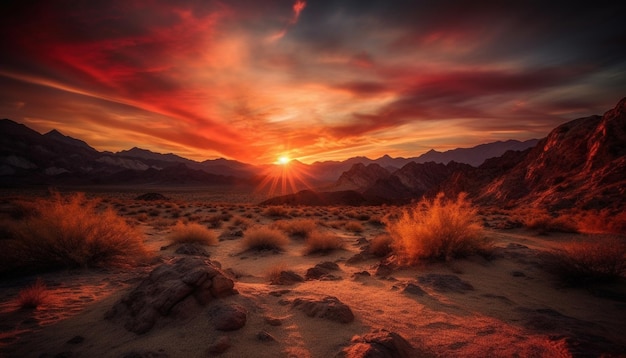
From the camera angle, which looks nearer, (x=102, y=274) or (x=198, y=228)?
(x=102, y=274)

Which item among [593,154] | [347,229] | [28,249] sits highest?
[593,154]

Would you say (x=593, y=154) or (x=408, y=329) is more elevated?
(x=593, y=154)

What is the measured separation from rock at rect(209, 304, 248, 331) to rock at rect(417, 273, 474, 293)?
3394 mm

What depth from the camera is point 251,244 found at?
982 centimetres

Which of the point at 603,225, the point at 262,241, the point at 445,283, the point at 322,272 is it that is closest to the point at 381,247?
the point at 322,272

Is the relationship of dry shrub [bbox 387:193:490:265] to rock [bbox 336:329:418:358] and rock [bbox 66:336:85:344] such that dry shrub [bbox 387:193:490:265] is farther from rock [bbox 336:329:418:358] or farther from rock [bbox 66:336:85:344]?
rock [bbox 66:336:85:344]

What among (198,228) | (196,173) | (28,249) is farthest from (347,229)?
(196,173)

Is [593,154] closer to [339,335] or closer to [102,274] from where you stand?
[339,335]

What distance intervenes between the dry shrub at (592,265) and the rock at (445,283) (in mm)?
1713

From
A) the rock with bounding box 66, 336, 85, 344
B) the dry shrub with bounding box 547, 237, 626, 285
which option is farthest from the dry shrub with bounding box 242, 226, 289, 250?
the dry shrub with bounding box 547, 237, 626, 285

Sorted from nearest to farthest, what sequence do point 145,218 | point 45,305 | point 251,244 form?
point 45,305 → point 251,244 → point 145,218

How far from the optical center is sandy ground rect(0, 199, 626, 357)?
321 centimetres

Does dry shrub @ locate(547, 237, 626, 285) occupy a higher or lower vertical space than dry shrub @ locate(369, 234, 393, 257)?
higher

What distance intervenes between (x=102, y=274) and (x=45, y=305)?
160cm
